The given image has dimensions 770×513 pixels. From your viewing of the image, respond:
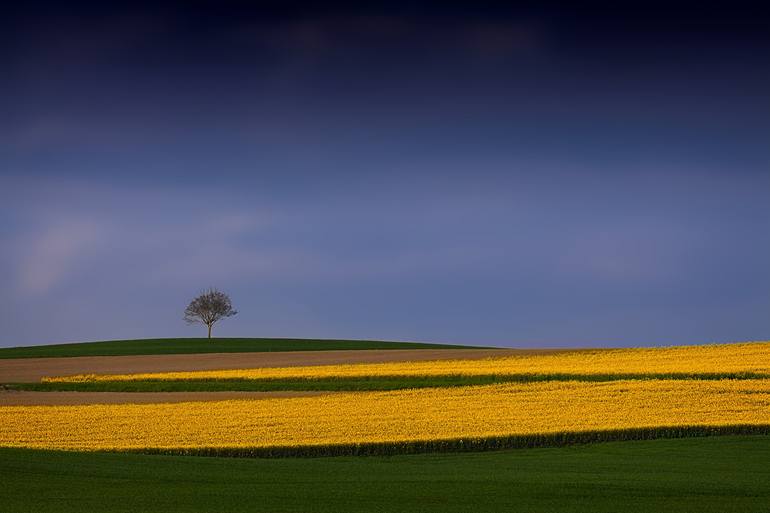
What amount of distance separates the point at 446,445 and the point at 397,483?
8.41 m

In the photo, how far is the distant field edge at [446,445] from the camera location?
28922 millimetres

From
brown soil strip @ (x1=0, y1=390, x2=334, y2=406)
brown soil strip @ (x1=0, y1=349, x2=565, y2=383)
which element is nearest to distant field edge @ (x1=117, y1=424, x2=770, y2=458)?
brown soil strip @ (x1=0, y1=390, x2=334, y2=406)

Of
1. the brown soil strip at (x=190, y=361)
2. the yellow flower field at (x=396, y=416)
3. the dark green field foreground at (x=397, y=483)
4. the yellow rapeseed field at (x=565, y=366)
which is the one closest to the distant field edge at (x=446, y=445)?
the yellow flower field at (x=396, y=416)

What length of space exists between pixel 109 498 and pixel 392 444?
11234mm

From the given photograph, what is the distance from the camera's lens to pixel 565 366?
179 ft

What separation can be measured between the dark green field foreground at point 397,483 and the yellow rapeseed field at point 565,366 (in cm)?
2270

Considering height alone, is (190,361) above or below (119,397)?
above

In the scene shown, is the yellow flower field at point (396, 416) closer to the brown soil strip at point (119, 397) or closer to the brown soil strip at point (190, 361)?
the brown soil strip at point (119, 397)

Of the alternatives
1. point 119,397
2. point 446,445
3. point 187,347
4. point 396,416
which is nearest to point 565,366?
point 396,416

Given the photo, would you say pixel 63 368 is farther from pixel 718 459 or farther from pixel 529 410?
pixel 718 459

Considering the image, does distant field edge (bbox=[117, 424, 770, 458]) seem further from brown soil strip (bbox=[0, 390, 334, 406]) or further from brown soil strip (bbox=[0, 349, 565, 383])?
brown soil strip (bbox=[0, 349, 565, 383])

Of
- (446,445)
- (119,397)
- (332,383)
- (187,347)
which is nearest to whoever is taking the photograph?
(446,445)

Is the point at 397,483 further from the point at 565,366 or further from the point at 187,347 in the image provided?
the point at 187,347

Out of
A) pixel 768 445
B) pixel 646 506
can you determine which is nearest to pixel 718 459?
pixel 768 445
